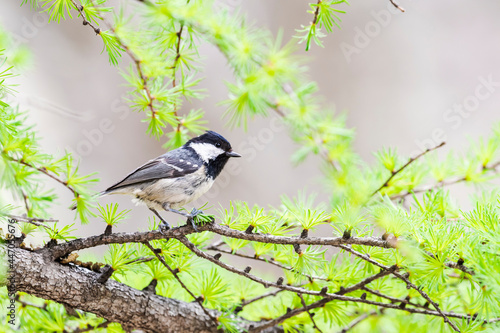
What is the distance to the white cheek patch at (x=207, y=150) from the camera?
1.47 metres

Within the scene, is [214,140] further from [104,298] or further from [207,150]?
[104,298]

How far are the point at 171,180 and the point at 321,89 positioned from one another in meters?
2.30

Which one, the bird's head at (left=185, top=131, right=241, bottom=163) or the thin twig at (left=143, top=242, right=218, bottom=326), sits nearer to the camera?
the thin twig at (left=143, top=242, right=218, bottom=326)

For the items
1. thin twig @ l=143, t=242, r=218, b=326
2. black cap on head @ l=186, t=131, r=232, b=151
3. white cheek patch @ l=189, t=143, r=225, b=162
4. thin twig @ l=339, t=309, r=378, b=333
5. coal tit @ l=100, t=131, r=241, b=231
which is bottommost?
thin twig @ l=339, t=309, r=378, b=333

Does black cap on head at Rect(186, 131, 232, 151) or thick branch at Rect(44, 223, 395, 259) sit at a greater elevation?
black cap on head at Rect(186, 131, 232, 151)

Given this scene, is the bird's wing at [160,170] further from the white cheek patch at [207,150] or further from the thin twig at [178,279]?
the thin twig at [178,279]

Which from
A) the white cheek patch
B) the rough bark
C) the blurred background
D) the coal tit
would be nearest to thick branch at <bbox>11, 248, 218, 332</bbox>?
the rough bark

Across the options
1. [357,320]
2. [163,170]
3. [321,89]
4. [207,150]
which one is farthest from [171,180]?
[321,89]

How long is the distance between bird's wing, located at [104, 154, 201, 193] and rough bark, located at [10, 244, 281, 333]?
35cm

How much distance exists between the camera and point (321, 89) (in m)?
3.45

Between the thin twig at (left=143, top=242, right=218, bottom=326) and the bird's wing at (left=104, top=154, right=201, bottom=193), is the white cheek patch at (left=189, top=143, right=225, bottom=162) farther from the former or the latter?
the thin twig at (left=143, top=242, right=218, bottom=326)

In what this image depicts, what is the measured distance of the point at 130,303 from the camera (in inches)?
42.3

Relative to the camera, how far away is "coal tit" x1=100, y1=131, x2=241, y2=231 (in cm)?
136

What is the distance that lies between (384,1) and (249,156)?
1.49 meters
